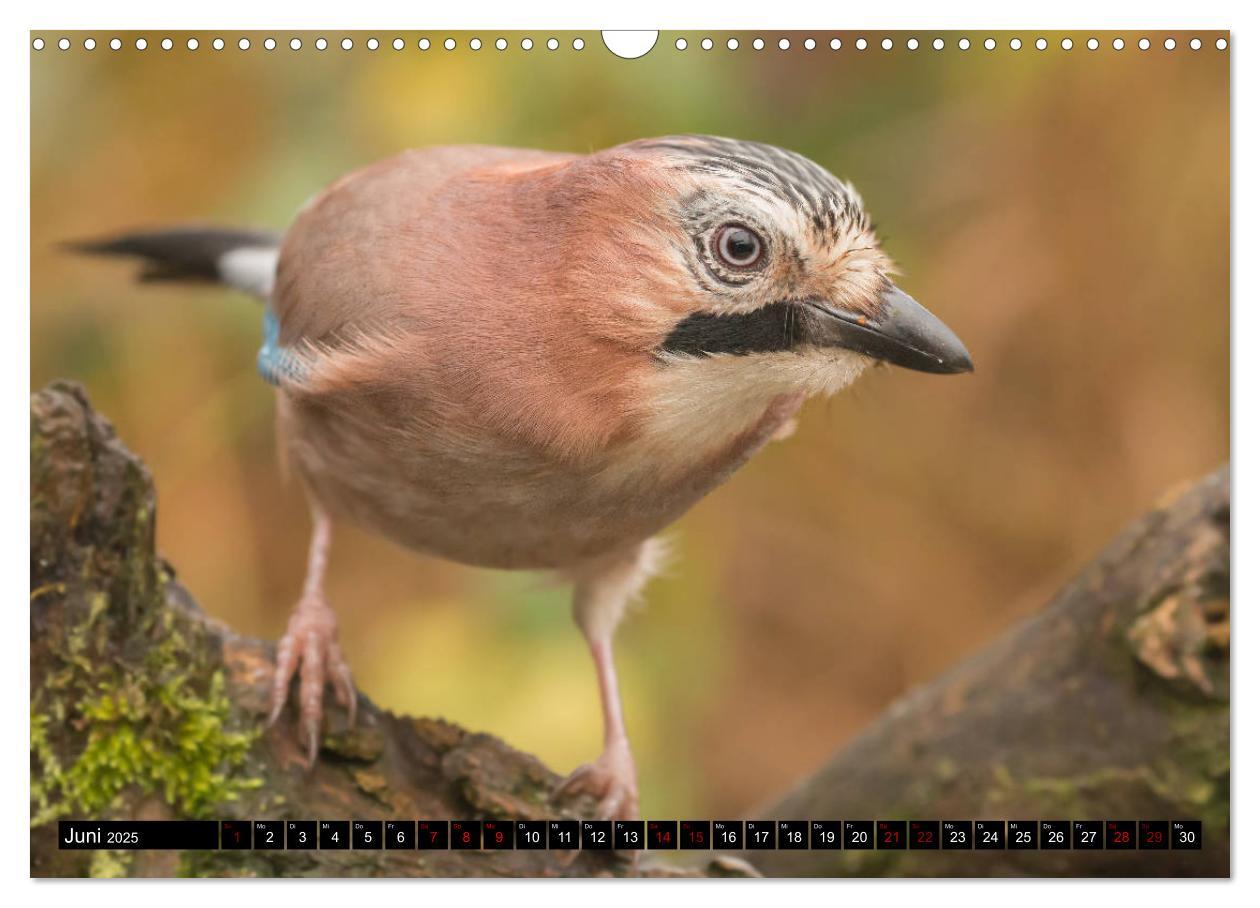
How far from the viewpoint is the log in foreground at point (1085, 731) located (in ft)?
11.7

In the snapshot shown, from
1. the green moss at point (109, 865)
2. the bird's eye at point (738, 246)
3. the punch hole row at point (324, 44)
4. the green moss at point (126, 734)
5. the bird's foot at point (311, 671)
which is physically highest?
the punch hole row at point (324, 44)

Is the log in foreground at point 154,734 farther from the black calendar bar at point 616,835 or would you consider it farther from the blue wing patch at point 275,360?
the blue wing patch at point 275,360

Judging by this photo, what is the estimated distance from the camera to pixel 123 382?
488cm

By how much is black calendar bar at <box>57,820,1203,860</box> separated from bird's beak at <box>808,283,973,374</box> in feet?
4.20

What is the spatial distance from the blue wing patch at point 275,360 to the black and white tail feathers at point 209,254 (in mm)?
566

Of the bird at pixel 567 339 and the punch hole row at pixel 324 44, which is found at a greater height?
the punch hole row at pixel 324 44

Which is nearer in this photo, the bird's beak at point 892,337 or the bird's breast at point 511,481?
the bird's beak at point 892,337

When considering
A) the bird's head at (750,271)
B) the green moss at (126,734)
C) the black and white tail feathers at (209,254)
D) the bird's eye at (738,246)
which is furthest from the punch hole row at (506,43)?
the green moss at (126,734)

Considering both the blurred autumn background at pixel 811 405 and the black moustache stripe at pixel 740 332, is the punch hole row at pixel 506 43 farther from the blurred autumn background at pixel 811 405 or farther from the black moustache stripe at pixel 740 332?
the black moustache stripe at pixel 740 332

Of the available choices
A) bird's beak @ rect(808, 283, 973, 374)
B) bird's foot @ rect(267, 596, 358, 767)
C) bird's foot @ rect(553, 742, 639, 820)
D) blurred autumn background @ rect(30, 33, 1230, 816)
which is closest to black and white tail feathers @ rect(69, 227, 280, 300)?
blurred autumn background @ rect(30, 33, 1230, 816)

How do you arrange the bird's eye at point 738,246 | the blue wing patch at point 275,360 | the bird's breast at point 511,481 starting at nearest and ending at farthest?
the bird's eye at point 738,246 < the bird's breast at point 511,481 < the blue wing patch at point 275,360

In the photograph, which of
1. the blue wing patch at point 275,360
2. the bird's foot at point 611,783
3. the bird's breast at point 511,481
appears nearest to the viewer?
the bird's breast at point 511,481

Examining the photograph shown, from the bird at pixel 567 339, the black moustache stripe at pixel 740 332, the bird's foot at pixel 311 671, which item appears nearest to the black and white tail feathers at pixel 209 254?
the bird at pixel 567 339

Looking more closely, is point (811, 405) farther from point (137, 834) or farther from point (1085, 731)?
point (137, 834)
